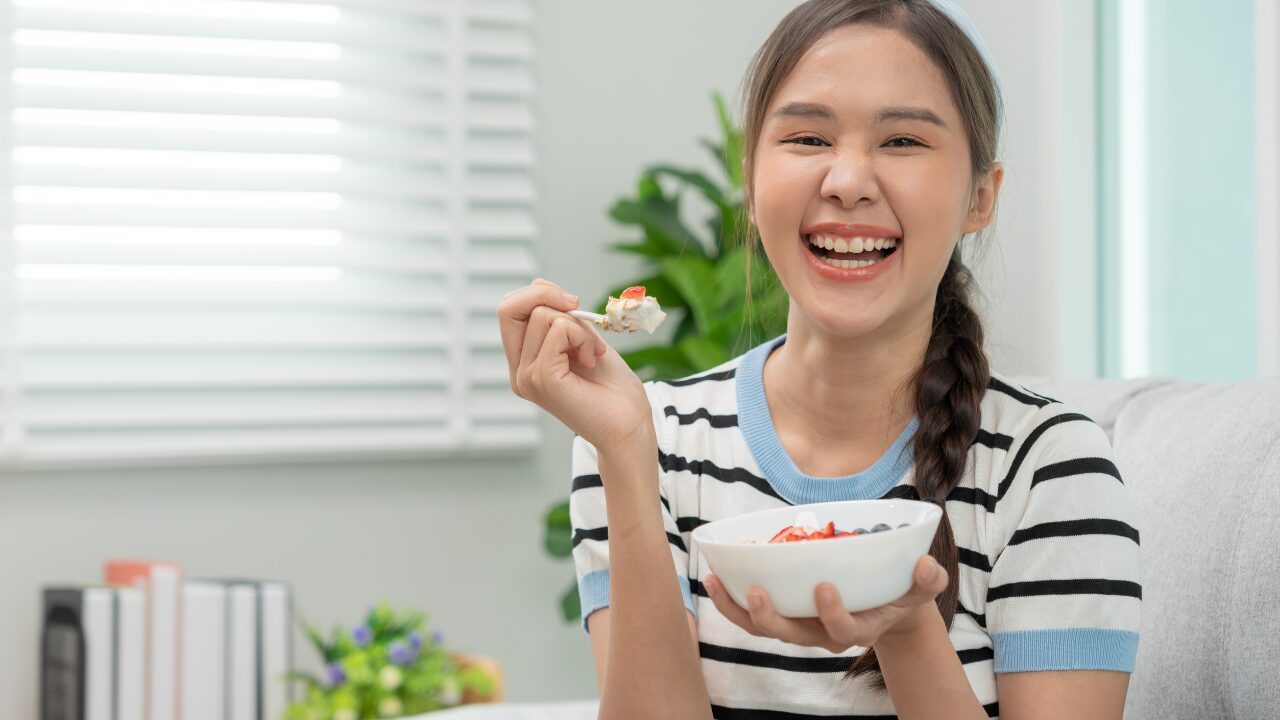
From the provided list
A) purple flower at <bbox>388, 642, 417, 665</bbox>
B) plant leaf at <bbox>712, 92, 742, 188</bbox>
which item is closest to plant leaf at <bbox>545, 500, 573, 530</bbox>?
purple flower at <bbox>388, 642, 417, 665</bbox>

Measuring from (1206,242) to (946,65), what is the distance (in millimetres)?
1093

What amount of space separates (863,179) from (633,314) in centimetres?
25

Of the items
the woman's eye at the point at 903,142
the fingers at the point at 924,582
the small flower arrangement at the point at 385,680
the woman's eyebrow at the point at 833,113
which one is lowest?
the small flower arrangement at the point at 385,680

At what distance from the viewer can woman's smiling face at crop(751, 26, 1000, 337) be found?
1062 mm

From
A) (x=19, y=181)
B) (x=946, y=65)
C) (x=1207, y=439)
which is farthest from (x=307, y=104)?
(x=1207, y=439)

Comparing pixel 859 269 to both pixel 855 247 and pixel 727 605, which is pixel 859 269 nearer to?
pixel 855 247

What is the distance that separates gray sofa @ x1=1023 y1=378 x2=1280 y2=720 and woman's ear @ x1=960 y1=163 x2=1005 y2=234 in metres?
0.30

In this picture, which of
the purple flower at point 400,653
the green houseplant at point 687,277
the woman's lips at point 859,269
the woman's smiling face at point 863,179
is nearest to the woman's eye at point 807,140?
the woman's smiling face at point 863,179

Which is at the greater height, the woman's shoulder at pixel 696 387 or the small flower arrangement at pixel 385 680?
the woman's shoulder at pixel 696 387

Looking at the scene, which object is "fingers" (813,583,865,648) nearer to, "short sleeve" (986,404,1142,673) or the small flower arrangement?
"short sleeve" (986,404,1142,673)

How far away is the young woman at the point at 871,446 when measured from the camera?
1.01 metres

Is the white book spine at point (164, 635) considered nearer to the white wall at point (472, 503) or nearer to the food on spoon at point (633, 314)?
the white wall at point (472, 503)

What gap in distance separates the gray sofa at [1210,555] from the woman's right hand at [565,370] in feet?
1.74

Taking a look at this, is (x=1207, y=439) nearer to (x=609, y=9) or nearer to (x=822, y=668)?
(x=822, y=668)
